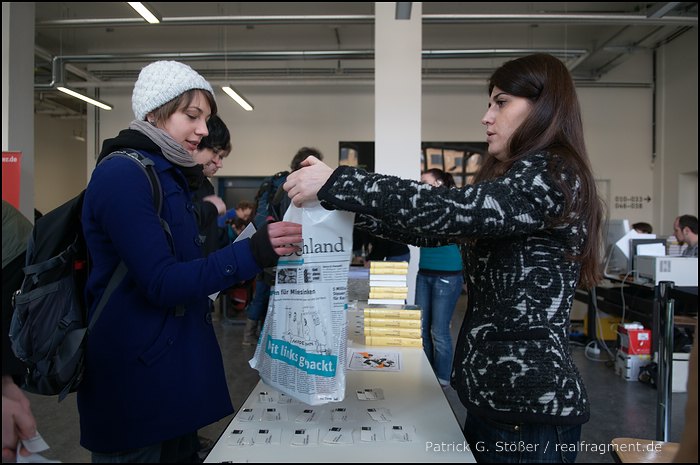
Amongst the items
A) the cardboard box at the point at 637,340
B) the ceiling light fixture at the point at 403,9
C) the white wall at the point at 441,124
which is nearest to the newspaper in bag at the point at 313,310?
the ceiling light fixture at the point at 403,9

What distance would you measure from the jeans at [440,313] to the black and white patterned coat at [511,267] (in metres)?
2.80

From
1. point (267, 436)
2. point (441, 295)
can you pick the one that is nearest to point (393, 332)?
point (267, 436)

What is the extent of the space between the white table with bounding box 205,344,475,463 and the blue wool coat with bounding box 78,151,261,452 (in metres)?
0.15

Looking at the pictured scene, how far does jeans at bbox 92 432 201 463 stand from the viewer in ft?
3.59

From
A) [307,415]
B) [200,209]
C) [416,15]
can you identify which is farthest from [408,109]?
[307,415]

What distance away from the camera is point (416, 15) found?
17.7 ft

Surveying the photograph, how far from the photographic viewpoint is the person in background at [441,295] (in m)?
3.85

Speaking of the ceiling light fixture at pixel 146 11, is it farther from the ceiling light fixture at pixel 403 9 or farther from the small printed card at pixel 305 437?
the small printed card at pixel 305 437

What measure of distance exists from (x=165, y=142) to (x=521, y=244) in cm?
84

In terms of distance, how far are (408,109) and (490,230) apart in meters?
4.59

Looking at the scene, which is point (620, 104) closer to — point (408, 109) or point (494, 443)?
point (408, 109)

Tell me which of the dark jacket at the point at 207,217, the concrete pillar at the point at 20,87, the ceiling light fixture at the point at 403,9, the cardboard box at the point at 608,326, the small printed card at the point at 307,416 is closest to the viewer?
the small printed card at the point at 307,416

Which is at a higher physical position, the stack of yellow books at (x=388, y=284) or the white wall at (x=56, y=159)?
the white wall at (x=56, y=159)

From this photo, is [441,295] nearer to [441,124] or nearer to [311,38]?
[441,124]
